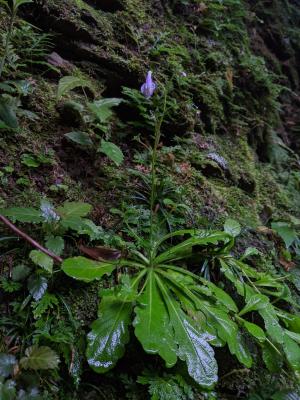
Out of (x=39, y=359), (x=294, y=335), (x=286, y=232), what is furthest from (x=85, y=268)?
(x=286, y=232)

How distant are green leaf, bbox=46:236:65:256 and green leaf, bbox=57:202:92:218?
0.38 feet

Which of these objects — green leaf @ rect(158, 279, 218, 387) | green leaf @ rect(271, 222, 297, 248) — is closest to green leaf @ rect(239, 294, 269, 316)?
green leaf @ rect(158, 279, 218, 387)

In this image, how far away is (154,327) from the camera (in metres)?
1.41

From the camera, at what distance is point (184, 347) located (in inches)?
56.1

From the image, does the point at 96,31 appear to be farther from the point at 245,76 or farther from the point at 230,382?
the point at 230,382

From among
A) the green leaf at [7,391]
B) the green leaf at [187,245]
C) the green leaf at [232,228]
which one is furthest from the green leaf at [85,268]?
the green leaf at [232,228]

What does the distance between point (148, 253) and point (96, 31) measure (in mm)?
1966

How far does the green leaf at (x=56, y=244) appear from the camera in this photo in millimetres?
1549

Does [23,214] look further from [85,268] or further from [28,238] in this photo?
[85,268]

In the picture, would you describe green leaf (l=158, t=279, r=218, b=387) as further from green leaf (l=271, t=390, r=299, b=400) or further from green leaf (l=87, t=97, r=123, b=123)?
green leaf (l=87, t=97, r=123, b=123)

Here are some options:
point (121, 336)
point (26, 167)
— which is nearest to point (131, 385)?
point (121, 336)

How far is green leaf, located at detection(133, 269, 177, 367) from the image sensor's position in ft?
4.38

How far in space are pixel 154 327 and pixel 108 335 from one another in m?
0.18

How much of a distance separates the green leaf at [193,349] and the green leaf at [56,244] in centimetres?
53
